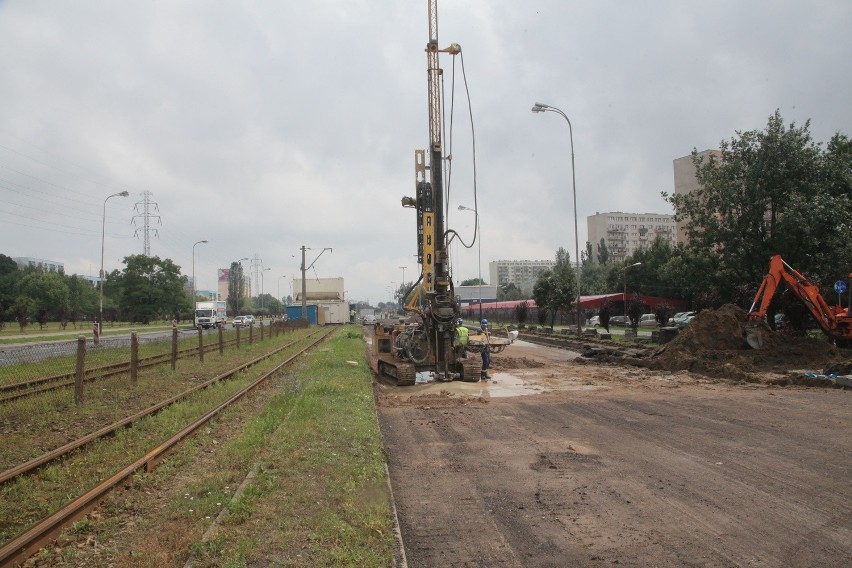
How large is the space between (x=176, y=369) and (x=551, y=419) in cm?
1351

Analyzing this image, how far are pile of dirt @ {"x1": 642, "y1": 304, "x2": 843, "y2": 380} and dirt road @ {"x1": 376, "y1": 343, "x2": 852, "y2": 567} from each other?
5773 millimetres

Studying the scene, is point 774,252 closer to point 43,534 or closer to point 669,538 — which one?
point 669,538

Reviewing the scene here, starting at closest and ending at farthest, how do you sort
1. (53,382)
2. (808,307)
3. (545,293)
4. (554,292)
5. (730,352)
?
(53,382) → (730,352) → (808,307) → (554,292) → (545,293)

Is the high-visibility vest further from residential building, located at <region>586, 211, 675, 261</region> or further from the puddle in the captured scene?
residential building, located at <region>586, 211, 675, 261</region>

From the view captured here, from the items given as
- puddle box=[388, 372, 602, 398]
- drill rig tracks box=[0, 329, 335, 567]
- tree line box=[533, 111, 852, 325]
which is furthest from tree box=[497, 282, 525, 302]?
drill rig tracks box=[0, 329, 335, 567]

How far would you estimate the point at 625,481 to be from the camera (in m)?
6.82

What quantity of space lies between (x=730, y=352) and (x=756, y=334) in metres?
1.22

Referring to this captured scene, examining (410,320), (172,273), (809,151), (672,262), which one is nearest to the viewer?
(410,320)

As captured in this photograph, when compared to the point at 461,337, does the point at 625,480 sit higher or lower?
lower

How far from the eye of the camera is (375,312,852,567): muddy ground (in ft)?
16.3

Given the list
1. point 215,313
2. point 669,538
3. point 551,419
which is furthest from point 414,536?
point 215,313

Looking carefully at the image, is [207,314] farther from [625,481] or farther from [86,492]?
[625,481]

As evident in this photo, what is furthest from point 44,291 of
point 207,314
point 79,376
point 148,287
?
point 79,376

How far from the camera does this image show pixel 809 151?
958 inches
